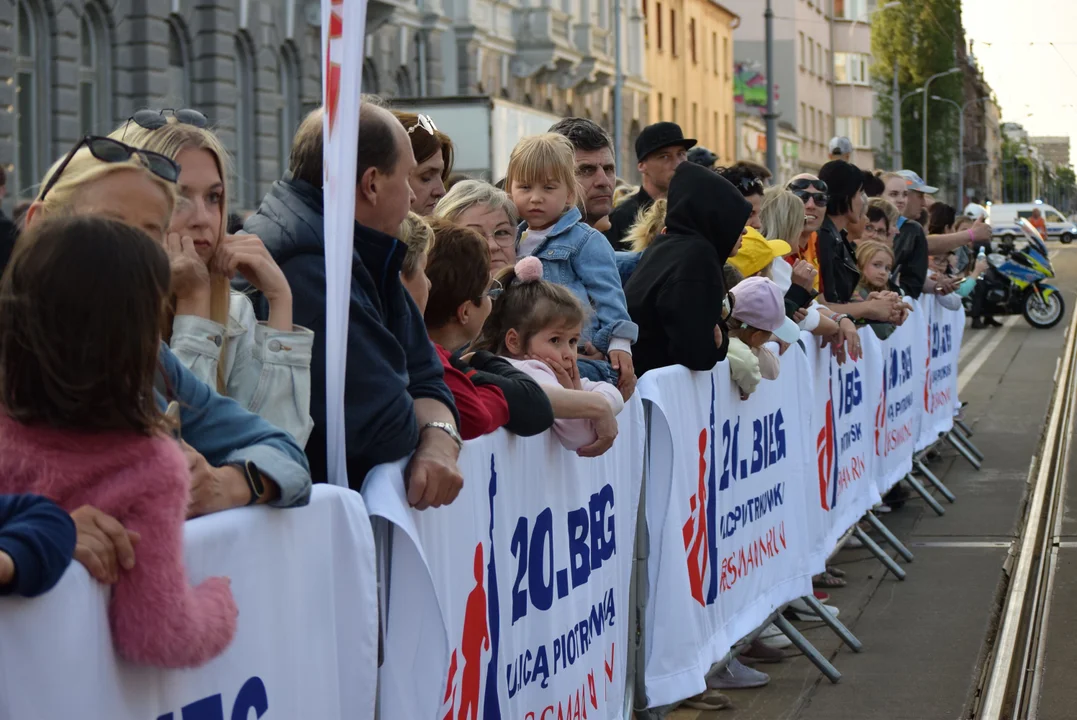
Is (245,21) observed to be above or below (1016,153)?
below

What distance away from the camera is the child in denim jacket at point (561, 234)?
5.26 metres

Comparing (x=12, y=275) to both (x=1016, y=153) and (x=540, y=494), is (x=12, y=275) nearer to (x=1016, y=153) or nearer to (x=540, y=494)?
(x=540, y=494)

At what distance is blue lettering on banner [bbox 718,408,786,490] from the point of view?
5.54 m

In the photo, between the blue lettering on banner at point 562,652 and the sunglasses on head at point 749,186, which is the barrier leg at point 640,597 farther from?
the sunglasses on head at point 749,186

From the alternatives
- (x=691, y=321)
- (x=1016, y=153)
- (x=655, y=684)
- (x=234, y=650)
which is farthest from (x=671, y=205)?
(x=1016, y=153)

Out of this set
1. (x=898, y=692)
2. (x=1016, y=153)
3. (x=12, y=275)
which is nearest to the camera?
(x=12, y=275)

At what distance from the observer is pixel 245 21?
81.9ft

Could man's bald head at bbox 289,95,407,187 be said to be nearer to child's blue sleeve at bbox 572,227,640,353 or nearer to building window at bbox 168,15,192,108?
child's blue sleeve at bbox 572,227,640,353

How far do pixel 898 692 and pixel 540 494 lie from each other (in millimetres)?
2505

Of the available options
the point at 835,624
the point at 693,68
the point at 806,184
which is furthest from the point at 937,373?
the point at 693,68

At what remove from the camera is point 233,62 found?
2455 centimetres

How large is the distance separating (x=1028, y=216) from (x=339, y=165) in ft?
232

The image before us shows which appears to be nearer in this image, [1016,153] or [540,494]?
[540,494]

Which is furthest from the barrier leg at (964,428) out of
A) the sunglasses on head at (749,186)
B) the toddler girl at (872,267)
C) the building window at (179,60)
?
the building window at (179,60)
